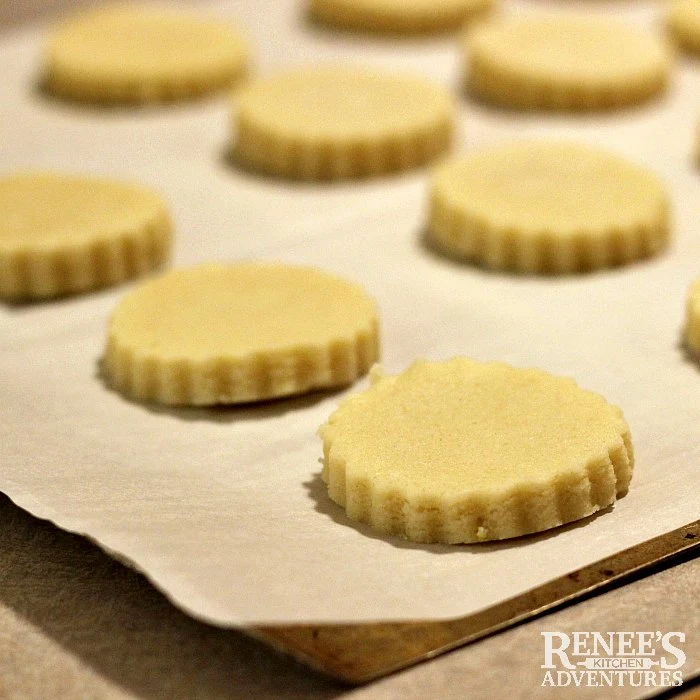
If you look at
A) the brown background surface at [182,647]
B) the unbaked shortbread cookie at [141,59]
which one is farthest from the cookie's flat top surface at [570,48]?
the brown background surface at [182,647]

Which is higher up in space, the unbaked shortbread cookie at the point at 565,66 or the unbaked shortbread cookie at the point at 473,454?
the unbaked shortbread cookie at the point at 565,66

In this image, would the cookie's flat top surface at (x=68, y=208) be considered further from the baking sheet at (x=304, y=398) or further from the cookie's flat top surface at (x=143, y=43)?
the cookie's flat top surface at (x=143, y=43)

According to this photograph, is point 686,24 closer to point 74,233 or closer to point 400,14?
point 400,14

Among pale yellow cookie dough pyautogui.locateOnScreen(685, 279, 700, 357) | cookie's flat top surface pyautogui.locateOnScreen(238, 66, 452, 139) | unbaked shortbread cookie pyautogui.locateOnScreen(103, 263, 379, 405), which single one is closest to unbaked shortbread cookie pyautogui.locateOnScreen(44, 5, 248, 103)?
cookie's flat top surface pyautogui.locateOnScreen(238, 66, 452, 139)

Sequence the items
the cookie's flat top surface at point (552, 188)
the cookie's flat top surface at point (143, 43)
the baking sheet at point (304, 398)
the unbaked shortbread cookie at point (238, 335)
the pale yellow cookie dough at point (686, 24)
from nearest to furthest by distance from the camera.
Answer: the baking sheet at point (304, 398) → the unbaked shortbread cookie at point (238, 335) → the cookie's flat top surface at point (552, 188) → the cookie's flat top surface at point (143, 43) → the pale yellow cookie dough at point (686, 24)

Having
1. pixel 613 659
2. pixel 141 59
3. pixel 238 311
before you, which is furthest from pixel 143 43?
pixel 613 659

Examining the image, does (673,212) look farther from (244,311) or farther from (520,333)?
(244,311)
